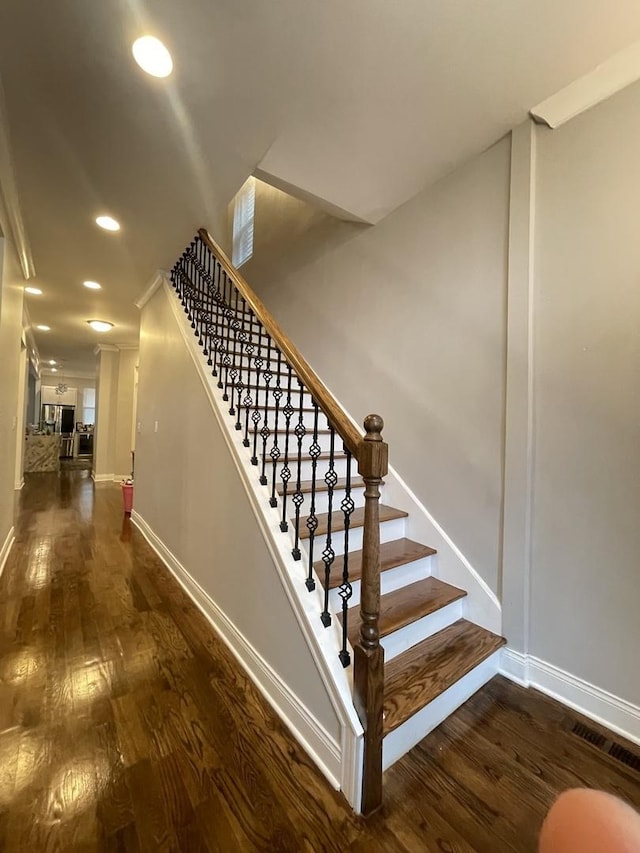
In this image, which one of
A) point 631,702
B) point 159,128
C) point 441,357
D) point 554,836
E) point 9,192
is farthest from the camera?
point 9,192

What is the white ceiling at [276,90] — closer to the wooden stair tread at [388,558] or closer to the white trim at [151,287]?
the white trim at [151,287]

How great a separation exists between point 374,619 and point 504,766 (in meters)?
0.77

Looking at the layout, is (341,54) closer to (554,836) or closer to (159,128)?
(159,128)

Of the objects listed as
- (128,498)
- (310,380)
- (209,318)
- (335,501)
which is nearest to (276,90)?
(310,380)

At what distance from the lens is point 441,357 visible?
2158mm

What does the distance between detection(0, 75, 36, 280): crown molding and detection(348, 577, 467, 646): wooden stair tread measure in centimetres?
289

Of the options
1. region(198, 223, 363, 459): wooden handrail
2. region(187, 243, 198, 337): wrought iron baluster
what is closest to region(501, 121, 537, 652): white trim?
region(198, 223, 363, 459): wooden handrail

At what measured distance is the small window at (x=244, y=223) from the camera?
439 centimetres

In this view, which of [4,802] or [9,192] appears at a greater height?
[9,192]

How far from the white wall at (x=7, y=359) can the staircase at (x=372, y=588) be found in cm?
150

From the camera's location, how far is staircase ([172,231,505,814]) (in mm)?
1177

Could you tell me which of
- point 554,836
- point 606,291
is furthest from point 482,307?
point 554,836

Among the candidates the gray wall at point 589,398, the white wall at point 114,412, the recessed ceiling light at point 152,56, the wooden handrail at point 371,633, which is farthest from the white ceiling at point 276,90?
the white wall at point 114,412

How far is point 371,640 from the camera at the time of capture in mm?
1168
